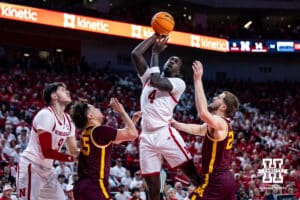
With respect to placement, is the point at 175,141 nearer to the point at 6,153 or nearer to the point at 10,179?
the point at 10,179

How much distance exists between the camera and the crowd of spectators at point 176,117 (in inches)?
527

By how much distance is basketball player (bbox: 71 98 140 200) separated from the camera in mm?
5602

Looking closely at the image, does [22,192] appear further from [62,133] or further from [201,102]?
[201,102]

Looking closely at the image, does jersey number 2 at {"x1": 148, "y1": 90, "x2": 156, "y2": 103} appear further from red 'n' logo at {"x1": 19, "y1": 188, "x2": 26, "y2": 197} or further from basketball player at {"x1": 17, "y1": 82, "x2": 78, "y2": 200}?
red 'n' logo at {"x1": 19, "y1": 188, "x2": 26, "y2": 197}

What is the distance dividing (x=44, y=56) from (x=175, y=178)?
1303 cm

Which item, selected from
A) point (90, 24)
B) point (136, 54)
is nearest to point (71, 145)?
point (136, 54)

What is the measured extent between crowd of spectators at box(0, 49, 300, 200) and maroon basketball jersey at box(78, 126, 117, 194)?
12.6ft

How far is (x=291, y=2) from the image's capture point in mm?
34812

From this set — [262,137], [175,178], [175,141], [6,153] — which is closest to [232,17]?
[262,137]

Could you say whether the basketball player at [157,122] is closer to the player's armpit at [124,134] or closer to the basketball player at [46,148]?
the basketball player at [46,148]

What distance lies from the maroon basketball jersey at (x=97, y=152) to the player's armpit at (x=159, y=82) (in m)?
1.30

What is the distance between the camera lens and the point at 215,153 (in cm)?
600

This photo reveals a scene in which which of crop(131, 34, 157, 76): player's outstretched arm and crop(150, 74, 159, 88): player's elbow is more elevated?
crop(131, 34, 157, 76): player's outstretched arm

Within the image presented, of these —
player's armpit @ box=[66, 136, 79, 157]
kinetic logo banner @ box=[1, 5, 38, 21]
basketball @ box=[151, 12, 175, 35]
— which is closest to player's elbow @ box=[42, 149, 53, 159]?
player's armpit @ box=[66, 136, 79, 157]
